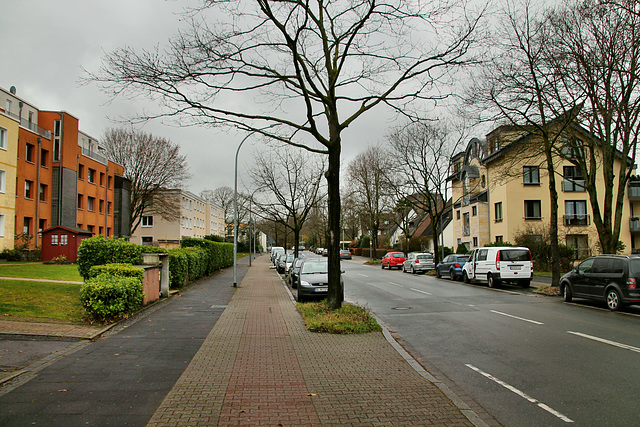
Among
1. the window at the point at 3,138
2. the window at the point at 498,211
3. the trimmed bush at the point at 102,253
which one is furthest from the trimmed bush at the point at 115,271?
the window at the point at 498,211

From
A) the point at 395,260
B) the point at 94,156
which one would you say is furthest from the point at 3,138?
the point at 395,260

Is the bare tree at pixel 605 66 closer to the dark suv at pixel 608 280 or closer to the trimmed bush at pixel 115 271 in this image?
the dark suv at pixel 608 280

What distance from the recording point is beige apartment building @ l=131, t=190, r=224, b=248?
6099 cm

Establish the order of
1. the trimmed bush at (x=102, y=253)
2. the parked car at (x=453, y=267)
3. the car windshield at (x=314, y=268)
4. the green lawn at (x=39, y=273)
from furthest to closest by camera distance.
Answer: the parked car at (x=453, y=267) < the car windshield at (x=314, y=268) < the green lawn at (x=39, y=273) < the trimmed bush at (x=102, y=253)

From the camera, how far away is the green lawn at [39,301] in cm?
994

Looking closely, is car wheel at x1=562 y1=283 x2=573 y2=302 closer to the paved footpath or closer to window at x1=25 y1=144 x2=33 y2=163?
the paved footpath

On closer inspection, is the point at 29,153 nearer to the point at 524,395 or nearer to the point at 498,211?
the point at 498,211

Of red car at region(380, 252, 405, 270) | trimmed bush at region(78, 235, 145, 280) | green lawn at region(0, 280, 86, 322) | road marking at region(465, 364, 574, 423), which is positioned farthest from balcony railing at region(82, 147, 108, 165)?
road marking at region(465, 364, 574, 423)

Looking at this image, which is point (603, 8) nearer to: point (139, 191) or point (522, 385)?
point (522, 385)

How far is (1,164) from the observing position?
103 ft

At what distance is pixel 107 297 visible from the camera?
33.0 feet

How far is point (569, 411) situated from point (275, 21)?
342 inches

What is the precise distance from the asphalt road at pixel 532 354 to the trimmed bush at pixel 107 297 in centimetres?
614

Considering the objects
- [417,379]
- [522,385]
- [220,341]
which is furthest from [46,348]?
[522,385]
